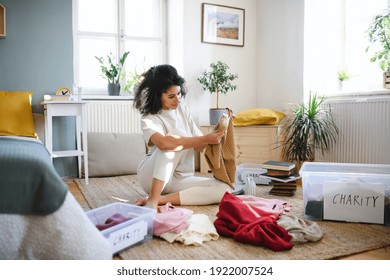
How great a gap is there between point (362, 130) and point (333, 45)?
3.26 feet

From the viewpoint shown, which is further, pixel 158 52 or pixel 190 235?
pixel 158 52

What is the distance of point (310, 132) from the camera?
3.42 m

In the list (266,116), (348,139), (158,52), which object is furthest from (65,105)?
(348,139)

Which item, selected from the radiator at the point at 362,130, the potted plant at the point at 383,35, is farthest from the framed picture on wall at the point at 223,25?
the potted plant at the point at 383,35

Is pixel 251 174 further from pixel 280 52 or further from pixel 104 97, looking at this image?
pixel 104 97

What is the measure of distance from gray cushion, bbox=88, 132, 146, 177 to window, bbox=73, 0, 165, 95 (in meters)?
0.68

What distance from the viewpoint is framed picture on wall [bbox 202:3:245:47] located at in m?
4.13

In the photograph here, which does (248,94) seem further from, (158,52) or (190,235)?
(190,235)

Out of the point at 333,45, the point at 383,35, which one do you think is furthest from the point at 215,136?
the point at 333,45

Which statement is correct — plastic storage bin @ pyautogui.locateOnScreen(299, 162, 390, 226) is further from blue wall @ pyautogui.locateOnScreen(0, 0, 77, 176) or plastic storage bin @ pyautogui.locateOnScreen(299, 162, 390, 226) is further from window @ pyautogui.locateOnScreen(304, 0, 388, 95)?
blue wall @ pyautogui.locateOnScreen(0, 0, 77, 176)

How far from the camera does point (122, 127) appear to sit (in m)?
3.90

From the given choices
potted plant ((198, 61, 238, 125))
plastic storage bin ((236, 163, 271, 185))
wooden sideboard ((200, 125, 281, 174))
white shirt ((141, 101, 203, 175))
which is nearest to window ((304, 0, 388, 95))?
wooden sideboard ((200, 125, 281, 174))

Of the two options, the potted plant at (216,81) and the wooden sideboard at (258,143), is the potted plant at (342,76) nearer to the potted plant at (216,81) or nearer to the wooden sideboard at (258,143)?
the wooden sideboard at (258,143)

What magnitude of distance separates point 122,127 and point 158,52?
1025 millimetres
